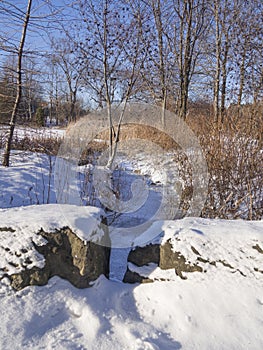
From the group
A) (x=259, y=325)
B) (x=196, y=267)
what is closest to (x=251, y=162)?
(x=196, y=267)

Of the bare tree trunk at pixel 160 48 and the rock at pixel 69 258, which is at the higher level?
the bare tree trunk at pixel 160 48

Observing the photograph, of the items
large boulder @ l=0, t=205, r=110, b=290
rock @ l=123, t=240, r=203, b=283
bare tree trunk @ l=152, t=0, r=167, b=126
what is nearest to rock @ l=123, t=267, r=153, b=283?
rock @ l=123, t=240, r=203, b=283

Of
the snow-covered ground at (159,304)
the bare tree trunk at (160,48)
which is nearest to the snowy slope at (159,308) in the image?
the snow-covered ground at (159,304)

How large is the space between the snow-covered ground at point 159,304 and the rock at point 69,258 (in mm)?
49

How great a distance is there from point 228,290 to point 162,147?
15.5 feet

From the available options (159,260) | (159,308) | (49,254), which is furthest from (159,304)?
(49,254)

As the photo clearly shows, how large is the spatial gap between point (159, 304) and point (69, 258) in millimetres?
651

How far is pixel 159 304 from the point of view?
1576 millimetres

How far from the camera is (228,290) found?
4.99ft

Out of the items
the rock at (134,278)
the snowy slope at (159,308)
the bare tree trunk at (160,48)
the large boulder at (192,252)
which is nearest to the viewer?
the snowy slope at (159,308)

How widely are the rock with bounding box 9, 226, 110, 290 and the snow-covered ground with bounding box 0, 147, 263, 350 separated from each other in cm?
5

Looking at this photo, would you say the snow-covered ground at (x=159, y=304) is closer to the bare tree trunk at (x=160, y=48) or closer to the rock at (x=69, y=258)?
the rock at (x=69, y=258)

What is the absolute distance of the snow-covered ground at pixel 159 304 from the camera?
4.41 feet

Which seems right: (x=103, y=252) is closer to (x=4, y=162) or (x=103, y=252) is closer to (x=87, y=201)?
(x=87, y=201)
